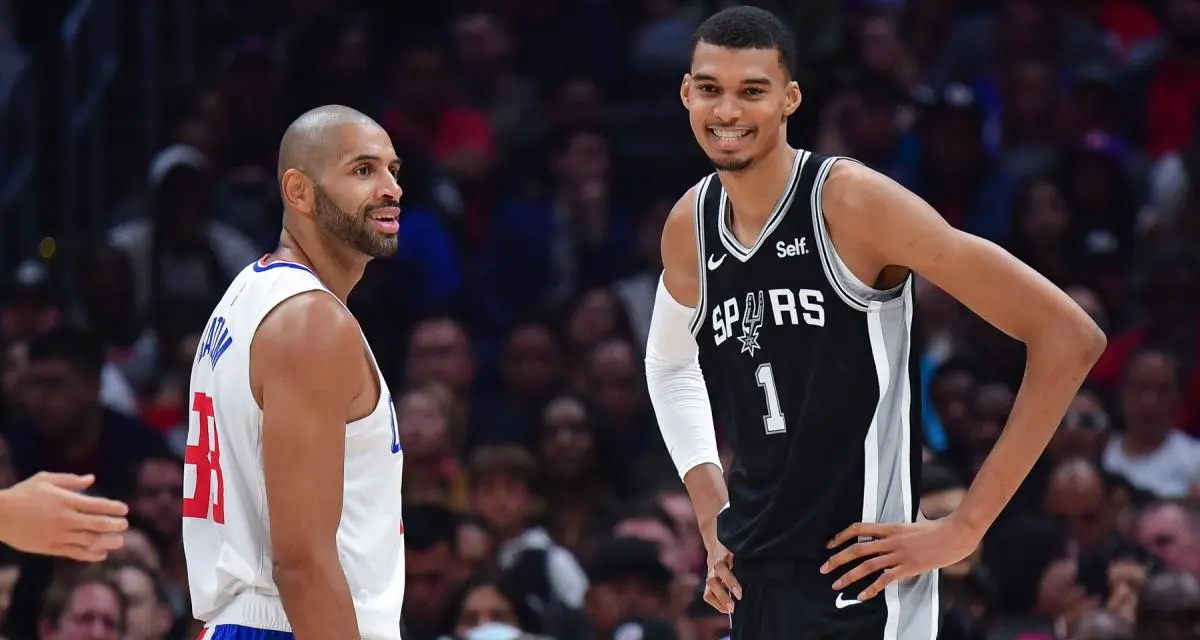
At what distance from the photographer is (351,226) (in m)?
4.61

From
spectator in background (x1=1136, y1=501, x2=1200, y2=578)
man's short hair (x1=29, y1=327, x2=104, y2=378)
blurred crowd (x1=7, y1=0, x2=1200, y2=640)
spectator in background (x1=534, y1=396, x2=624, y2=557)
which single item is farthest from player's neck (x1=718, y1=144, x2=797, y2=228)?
man's short hair (x1=29, y1=327, x2=104, y2=378)

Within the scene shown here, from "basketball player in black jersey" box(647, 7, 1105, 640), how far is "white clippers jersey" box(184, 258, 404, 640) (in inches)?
35.1

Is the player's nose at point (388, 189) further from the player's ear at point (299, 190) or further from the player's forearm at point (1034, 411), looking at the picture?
the player's forearm at point (1034, 411)

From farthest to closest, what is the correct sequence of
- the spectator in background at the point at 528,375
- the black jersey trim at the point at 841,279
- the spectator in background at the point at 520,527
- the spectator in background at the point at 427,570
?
1. the spectator in background at the point at 528,375
2. the spectator in background at the point at 520,527
3. the spectator in background at the point at 427,570
4. the black jersey trim at the point at 841,279

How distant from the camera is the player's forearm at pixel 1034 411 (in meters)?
4.33

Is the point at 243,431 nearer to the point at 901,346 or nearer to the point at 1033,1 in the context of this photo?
Result: the point at 901,346

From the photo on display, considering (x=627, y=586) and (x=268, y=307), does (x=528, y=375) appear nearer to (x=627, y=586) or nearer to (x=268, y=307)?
(x=627, y=586)

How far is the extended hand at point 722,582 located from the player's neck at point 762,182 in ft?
2.89

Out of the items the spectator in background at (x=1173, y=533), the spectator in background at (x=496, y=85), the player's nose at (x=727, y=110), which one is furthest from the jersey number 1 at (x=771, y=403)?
the spectator in background at (x=496, y=85)

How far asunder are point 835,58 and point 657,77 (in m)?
1.23

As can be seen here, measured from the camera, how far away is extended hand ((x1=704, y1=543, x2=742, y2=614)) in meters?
4.70

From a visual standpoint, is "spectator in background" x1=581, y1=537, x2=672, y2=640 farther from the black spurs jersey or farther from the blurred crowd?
the black spurs jersey

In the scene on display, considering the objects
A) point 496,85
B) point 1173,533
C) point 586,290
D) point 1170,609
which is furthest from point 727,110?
point 496,85

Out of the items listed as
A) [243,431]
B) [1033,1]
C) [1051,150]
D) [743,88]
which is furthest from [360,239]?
[1033,1]
